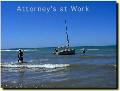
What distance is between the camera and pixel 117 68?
3160mm

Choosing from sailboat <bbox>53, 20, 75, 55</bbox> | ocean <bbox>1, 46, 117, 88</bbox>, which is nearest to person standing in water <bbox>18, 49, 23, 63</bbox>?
ocean <bbox>1, 46, 117, 88</bbox>

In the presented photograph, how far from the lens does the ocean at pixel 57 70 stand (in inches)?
126

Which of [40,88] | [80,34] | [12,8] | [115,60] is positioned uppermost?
[12,8]

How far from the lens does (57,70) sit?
325 centimetres

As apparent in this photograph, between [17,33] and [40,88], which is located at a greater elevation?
[17,33]

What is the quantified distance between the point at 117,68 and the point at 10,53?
957mm

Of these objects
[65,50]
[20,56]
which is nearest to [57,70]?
[65,50]

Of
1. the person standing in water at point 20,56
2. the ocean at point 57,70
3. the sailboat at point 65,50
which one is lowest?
the ocean at point 57,70

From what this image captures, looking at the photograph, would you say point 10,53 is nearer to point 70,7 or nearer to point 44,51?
point 44,51

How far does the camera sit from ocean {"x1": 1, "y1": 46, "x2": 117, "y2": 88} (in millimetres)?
3207

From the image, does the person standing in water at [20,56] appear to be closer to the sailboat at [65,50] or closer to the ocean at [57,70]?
the ocean at [57,70]

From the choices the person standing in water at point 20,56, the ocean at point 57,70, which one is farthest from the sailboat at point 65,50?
the person standing in water at point 20,56

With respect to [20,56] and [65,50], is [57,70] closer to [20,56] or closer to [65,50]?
[65,50]

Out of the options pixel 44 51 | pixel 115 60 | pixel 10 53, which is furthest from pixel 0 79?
pixel 115 60
